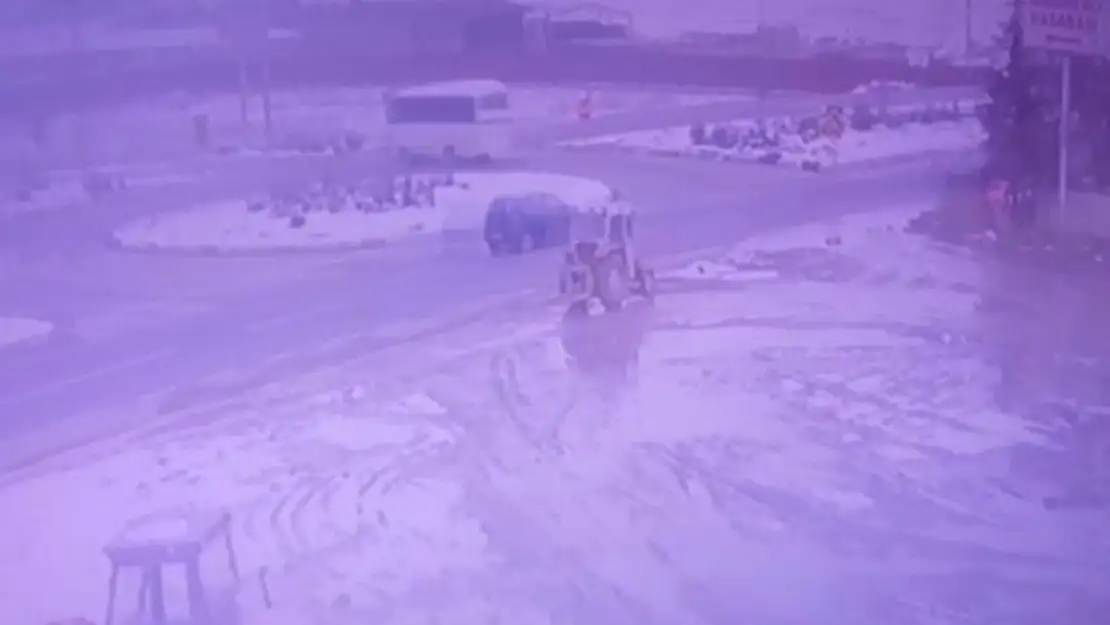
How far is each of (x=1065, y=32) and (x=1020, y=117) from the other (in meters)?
0.18

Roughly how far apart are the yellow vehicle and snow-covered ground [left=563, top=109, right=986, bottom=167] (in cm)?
20

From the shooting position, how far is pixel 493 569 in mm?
2477

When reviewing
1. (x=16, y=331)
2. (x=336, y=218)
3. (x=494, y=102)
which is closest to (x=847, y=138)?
(x=494, y=102)

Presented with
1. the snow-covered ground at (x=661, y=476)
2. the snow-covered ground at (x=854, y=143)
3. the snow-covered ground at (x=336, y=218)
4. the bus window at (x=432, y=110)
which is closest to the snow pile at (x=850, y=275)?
the snow-covered ground at (x=661, y=476)

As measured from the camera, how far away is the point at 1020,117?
2.73 meters

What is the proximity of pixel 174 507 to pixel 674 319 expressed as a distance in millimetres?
955

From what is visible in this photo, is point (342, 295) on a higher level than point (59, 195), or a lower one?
lower

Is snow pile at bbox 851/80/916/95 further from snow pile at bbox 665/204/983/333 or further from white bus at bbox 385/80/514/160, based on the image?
white bus at bbox 385/80/514/160

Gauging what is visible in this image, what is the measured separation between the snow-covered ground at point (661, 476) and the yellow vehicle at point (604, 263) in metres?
0.04

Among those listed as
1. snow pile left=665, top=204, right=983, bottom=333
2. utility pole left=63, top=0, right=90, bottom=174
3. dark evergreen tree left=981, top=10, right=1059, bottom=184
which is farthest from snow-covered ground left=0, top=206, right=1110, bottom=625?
utility pole left=63, top=0, right=90, bottom=174

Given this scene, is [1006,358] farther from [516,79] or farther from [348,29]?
[348,29]

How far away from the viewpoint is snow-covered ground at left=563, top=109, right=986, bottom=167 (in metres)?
2.70

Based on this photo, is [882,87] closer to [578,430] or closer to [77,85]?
[578,430]

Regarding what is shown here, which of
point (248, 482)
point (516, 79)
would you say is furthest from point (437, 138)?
point (248, 482)
